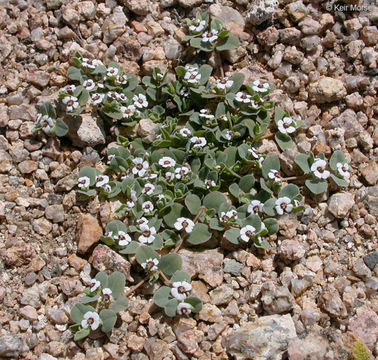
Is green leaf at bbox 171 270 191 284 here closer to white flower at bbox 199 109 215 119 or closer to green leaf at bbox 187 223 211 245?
green leaf at bbox 187 223 211 245

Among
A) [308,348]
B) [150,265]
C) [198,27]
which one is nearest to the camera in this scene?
[308,348]

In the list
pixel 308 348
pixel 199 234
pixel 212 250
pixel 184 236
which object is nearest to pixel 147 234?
pixel 184 236

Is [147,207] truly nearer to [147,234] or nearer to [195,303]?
[147,234]

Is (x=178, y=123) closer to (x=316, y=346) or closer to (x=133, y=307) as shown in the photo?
(x=133, y=307)

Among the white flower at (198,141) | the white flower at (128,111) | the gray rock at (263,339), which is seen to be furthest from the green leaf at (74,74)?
the gray rock at (263,339)

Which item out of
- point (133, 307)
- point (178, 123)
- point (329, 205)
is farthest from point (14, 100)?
point (329, 205)

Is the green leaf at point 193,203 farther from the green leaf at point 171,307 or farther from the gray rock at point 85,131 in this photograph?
the gray rock at point 85,131

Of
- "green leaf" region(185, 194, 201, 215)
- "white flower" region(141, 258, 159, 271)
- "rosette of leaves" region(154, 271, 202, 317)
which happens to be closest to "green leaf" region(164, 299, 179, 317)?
"rosette of leaves" region(154, 271, 202, 317)
